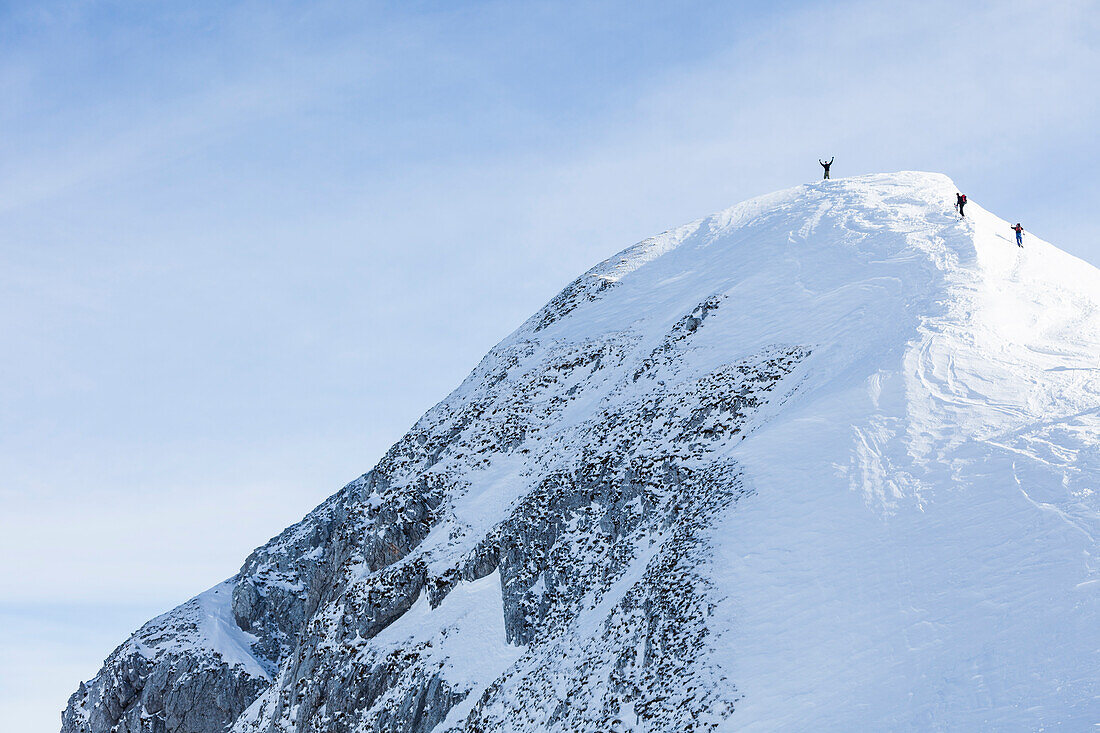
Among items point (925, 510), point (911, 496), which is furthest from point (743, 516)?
point (925, 510)

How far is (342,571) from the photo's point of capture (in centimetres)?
4359

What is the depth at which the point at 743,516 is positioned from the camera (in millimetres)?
26547

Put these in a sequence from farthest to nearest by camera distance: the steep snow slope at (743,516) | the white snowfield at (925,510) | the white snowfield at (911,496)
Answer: the steep snow slope at (743,516) → the white snowfield at (911,496) → the white snowfield at (925,510)

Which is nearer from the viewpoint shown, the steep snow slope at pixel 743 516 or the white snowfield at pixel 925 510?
the white snowfield at pixel 925 510

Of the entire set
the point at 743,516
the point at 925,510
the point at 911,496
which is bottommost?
the point at 925,510

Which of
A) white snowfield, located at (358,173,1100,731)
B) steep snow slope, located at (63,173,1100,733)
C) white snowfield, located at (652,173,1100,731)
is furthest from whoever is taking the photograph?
steep snow slope, located at (63,173,1100,733)

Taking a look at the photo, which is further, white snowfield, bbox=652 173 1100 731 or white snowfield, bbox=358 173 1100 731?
white snowfield, bbox=358 173 1100 731

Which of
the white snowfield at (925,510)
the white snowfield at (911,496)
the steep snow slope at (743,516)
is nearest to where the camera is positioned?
the white snowfield at (925,510)

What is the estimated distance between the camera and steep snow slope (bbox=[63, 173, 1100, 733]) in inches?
790

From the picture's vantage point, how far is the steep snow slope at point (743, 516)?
20.1m

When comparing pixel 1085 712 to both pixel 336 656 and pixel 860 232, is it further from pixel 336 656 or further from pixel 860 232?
pixel 860 232

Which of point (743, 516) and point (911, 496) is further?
point (743, 516)

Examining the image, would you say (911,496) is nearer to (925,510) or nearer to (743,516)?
(925,510)

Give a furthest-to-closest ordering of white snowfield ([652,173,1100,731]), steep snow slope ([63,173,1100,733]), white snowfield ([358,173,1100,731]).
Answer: steep snow slope ([63,173,1100,733]), white snowfield ([358,173,1100,731]), white snowfield ([652,173,1100,731])
